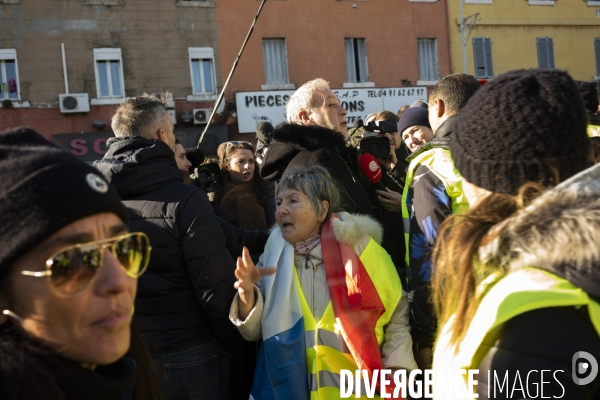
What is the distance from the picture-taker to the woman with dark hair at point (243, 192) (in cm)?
486

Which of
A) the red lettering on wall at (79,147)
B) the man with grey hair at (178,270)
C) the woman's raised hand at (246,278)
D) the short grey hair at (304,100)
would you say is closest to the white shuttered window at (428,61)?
the red lettering on wall at (79,147)

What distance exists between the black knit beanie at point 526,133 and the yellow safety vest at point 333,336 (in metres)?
1.61

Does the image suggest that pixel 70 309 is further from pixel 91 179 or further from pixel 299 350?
pixel 299 350

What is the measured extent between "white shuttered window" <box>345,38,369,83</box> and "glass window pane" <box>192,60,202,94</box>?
475cm

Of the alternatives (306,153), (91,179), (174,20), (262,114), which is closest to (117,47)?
(174,20)

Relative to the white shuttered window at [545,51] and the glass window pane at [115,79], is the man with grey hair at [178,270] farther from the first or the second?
the white shuttered window at [545,51]

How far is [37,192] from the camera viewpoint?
4.77 ft

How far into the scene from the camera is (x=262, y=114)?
19922 millimetres

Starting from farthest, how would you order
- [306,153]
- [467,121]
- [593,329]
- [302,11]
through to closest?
[302,11], [306,153], [467,121], [593,329]

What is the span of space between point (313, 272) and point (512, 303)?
203 cm

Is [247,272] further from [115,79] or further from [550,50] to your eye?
[550,50]

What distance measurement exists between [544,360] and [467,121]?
68 cm

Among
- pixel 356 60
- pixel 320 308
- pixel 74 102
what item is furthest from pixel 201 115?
pixel 320 308

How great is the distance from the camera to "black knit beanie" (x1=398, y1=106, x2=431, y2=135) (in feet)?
18.0
